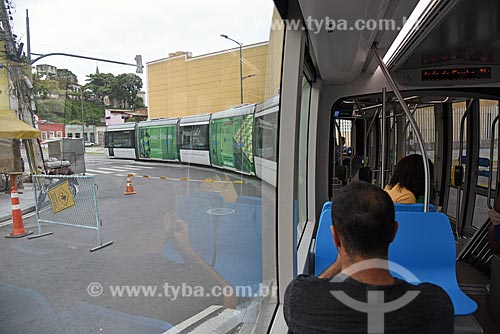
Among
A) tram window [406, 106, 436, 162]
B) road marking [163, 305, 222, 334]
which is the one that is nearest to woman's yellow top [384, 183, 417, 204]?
road marking [163, 305, 222, 334]

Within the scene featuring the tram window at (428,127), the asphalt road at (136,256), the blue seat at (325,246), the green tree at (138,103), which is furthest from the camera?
the tram window at (428,127)

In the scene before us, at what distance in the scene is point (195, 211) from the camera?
4.64 metres

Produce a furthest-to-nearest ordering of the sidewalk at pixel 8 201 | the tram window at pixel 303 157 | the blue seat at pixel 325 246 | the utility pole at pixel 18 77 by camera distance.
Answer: the tram window at pixel 303 157 → the blue seat at pixel 325 246 → the sidewalk at pixel 8 201 → the utility pole at pixel 18 77

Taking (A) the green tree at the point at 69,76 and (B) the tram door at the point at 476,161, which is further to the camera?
(B) the tram door at the point at 476,161

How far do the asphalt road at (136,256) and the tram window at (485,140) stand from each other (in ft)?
8.72

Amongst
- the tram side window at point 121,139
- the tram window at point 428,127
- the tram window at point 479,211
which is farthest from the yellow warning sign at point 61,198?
the tram window at point 428,127

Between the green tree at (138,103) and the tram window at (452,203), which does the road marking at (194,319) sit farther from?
the tram window at (452,203)

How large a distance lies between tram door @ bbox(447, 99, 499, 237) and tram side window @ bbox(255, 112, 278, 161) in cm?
252

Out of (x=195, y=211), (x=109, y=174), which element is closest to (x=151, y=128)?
(x=109, y=174)

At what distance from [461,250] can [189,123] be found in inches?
115

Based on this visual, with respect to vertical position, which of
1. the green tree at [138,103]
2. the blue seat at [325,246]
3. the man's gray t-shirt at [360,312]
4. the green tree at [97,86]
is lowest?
the blue seat at [325,246]

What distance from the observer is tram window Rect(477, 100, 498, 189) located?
375 cm

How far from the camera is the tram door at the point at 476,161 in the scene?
3768mm

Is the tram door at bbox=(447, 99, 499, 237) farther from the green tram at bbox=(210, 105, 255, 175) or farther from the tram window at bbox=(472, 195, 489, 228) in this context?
the green tram at bbox=(210, 105, 255, 175)
